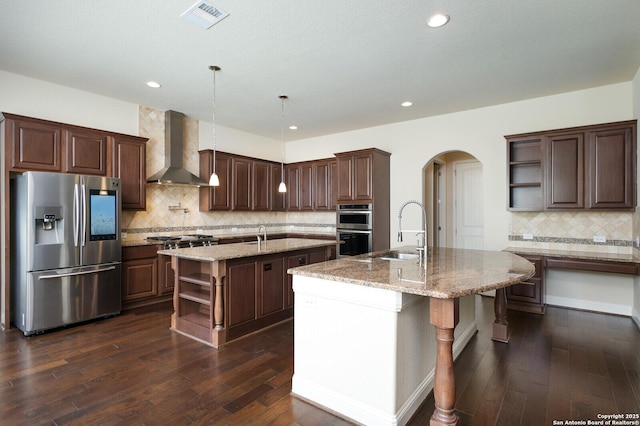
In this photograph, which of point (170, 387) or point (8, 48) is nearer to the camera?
point (170, 387)

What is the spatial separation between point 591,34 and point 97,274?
5711 mm

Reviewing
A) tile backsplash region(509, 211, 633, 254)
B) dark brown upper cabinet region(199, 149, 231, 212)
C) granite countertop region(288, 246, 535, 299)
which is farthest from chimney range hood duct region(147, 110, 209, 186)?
tile backsplash region(509, 211, 633, 254)

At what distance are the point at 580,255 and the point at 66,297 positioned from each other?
6057mm

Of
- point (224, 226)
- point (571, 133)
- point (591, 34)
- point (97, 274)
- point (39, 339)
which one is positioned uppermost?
point (591, 34)

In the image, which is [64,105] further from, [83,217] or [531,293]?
[531,293]

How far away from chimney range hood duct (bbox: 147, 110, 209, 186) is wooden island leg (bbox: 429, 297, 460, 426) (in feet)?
14.0

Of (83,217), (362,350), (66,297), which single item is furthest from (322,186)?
(362,350)

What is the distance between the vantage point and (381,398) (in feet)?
6.32

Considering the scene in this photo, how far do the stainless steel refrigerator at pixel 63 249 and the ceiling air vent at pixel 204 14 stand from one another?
2.36 meters

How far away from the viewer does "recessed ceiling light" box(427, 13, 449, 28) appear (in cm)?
261

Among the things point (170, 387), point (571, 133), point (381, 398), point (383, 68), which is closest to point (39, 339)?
point (170, 387)

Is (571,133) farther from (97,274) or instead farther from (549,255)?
(97,274)

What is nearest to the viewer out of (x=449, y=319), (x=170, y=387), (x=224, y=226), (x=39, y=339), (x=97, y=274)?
(x=449, y=319)

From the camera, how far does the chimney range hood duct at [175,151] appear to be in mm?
4984
